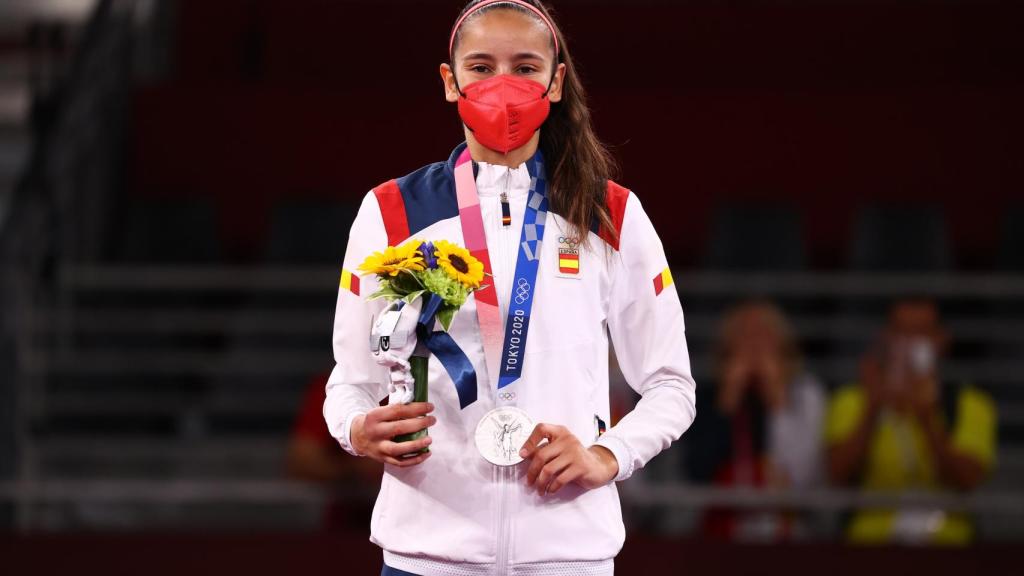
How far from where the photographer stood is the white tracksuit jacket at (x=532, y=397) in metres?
2.11

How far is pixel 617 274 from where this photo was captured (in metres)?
2.24

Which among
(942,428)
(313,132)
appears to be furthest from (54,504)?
(942,428)

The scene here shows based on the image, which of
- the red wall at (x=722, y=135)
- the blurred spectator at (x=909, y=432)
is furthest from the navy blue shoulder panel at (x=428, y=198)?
the red wall at (x=722, y=135)

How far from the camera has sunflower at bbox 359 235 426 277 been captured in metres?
2.05

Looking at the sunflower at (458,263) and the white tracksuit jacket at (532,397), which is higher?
the sunflower at (458,263)

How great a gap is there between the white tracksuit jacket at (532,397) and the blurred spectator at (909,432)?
2.69 m

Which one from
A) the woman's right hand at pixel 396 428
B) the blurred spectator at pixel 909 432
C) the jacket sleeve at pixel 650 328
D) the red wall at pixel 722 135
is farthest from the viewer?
the red wall at pixel 722 135

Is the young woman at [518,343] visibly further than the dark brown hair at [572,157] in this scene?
No

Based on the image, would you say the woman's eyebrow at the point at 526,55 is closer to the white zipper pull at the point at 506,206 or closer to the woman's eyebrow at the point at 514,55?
the woman's eyebrow at the point at 514,55

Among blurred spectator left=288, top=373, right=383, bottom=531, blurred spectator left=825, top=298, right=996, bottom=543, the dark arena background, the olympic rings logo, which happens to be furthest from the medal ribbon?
blurred spectator left=825, top=298, right=996, bottom=543

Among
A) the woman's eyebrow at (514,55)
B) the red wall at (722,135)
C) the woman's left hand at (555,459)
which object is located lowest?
the woman's left hand at (555,459)

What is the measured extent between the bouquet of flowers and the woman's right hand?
22 millimetres

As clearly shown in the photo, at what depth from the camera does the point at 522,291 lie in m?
2.14

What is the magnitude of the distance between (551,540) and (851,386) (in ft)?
10.2
